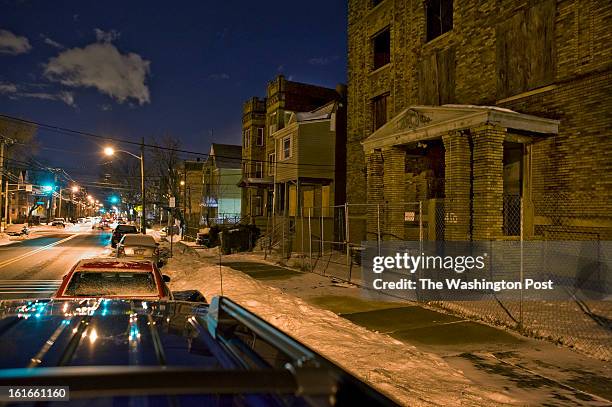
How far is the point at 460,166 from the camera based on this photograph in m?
12.6

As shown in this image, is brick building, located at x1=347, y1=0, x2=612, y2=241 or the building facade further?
the building facade

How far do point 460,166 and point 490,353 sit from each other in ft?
21.5

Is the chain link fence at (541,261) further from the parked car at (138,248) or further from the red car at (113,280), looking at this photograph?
the parked car at (138,248)

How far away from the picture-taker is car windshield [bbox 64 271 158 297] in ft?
20.5

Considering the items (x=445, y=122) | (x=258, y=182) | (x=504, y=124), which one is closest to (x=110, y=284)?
(x=445, y=122)

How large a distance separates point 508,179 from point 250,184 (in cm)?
2142

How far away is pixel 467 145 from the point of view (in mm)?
12891

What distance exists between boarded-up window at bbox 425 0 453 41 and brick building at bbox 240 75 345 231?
13606 millimetres

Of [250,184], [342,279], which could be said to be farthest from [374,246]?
[250,184]

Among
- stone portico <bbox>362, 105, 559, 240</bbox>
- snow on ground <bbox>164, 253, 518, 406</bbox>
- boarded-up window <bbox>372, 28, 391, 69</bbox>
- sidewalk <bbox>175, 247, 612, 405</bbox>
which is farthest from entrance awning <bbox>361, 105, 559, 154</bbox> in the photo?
boarded-up window <bbox>372, 28, 391, 69</bbox>

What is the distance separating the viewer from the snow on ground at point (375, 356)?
5.21m

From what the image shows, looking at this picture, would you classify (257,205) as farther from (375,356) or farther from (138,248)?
(375,356)

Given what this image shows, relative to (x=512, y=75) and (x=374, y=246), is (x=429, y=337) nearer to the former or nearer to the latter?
(x=374, y=246)

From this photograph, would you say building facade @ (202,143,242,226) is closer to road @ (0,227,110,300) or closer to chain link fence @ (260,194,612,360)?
road @ (0,227,110,300)
